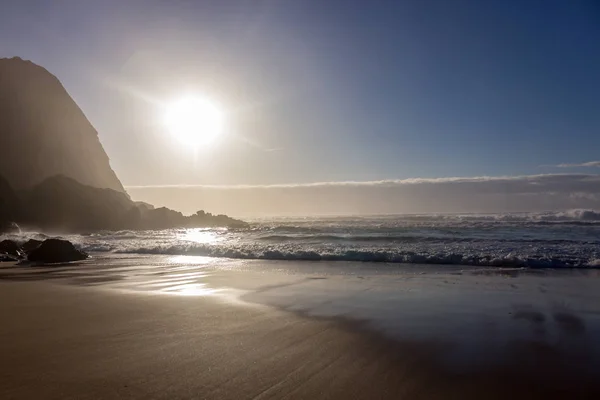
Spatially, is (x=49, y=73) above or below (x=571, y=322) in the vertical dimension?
above

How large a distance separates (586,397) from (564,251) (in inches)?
578

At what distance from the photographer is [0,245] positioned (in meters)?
18.4

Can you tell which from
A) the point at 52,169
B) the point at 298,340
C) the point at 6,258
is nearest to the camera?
the point at 298,340

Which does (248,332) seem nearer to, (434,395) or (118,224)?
(434,395)

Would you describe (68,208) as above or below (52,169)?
below

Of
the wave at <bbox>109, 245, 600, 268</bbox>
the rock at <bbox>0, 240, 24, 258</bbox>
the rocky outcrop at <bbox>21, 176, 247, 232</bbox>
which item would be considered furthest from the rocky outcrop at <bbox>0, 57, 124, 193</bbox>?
the wave at <bbox>109, 245, 600, 268</bbox>

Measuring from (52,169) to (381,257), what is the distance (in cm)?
5553

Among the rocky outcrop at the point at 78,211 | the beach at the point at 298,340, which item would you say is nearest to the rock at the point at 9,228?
the rocky outcrop at the point at 78,211

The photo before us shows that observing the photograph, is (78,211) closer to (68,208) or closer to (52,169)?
(68,208)

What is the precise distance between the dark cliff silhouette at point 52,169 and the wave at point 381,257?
2938 cm

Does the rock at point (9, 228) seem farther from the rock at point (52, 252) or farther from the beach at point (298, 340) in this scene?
the beach at point (298, 340)

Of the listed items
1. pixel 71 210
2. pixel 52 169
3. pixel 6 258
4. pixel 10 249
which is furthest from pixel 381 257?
pixel 52 169

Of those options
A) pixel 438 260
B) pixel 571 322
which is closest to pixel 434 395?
pixel 571 322

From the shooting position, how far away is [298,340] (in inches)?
205
